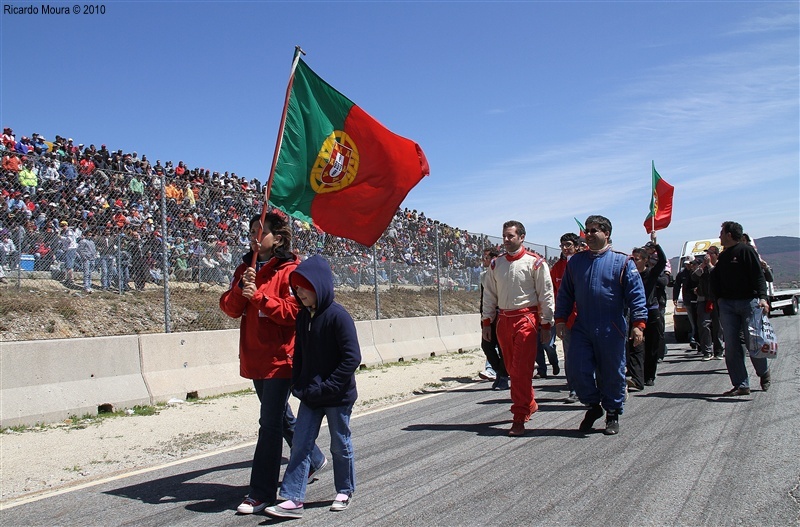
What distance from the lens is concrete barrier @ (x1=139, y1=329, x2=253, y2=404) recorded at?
9234mm

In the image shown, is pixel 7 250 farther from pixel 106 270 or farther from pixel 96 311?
pixel 96 311

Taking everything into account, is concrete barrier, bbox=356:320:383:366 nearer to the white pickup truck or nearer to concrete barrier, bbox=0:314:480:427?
concrete barrier, bbox=0:314:480:427

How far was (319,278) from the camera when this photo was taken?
15.1ft

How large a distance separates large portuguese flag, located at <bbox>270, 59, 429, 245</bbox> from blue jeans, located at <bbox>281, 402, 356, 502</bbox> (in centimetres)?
176

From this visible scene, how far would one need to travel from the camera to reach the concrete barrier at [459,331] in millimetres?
16812

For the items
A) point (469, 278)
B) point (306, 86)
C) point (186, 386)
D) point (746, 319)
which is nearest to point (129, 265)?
point (186, 386)

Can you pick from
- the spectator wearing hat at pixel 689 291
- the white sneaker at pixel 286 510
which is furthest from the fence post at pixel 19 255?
the spectator wearing hat at pixel 689 291

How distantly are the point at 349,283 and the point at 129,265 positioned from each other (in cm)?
534

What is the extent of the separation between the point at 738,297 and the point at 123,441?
23.6ft

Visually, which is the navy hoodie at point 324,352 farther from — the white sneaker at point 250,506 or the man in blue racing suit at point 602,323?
the man in blue racing suit at point 602,323

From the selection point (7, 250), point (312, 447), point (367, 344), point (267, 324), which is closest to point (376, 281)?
point (367, 344)

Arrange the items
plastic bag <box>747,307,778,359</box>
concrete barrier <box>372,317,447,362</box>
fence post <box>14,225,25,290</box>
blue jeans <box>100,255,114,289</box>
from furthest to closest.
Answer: concrete barrier <box>372,317,447,362</box> < blue jeans <box>100,255,114,289</box> < fence post <box>14,225,25,290</box> < plastic bag <box>747,307,778,359</box>

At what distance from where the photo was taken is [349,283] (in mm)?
15195

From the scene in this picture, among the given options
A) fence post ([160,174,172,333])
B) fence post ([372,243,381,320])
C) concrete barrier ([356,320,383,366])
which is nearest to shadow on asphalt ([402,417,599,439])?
fence post ([160,174,172,333])
